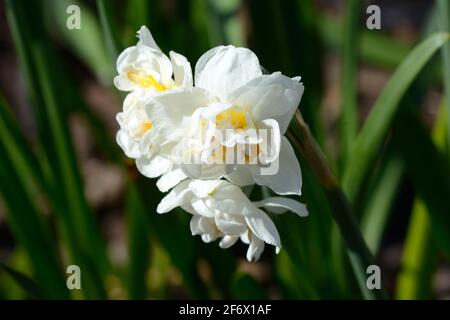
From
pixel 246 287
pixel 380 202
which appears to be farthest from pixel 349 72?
pixel 246 287

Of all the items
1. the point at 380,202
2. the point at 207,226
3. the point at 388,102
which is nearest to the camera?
the point at 207,226

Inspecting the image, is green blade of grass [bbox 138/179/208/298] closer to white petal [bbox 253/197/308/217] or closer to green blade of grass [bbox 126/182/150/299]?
green blade of grass [bbox 126/182/150/299]

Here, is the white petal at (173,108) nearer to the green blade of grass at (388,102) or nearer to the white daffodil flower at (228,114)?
the white daffodil flower at (228,114)

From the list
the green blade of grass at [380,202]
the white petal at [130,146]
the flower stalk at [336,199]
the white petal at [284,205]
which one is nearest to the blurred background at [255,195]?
the green blade of grass at [380,202]

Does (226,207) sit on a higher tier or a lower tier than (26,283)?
higher

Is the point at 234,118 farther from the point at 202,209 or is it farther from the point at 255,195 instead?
the point at 255,195

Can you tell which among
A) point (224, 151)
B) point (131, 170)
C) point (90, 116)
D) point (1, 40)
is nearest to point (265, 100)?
point (224, 151)
